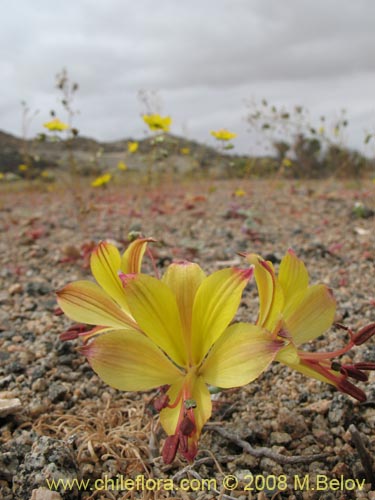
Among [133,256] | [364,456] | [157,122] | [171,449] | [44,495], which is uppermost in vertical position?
[157,122]

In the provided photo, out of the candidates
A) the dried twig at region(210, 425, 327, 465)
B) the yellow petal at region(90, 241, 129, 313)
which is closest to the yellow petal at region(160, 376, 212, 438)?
the yellow petal at region(90, 241, 129, 313)

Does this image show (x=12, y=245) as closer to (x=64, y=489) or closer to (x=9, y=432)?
(x=9, y=432)

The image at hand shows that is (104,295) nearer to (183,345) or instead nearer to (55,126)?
(183,345)

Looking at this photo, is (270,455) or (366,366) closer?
(366,366)

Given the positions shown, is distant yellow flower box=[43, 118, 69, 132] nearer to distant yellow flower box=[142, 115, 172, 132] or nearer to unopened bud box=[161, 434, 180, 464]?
distant yellow flower box=[142, 115, 172, 132]

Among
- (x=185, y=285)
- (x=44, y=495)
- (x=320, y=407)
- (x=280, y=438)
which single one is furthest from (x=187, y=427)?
(x=320, y=407)

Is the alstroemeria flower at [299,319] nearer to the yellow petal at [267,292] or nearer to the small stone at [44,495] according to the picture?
the yellow petal at [267,292]

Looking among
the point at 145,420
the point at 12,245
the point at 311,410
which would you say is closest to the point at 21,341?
the point at 145,420
